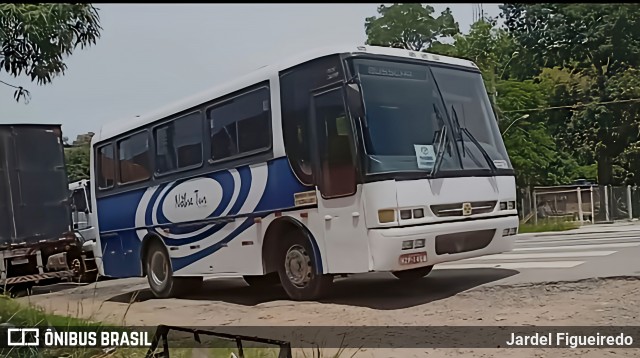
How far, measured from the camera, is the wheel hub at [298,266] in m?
3.85

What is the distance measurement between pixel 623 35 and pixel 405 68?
1.08 metres

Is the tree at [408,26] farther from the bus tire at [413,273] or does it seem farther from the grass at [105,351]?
the grass at [105,351]

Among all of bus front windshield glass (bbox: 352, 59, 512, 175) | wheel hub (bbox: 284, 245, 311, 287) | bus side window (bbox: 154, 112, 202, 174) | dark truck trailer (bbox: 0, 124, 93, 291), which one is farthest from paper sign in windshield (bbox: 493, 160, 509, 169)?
dark truck trailer (bbox: 0, 124, 93, 291)

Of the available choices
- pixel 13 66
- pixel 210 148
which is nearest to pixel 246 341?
pixel 210 148

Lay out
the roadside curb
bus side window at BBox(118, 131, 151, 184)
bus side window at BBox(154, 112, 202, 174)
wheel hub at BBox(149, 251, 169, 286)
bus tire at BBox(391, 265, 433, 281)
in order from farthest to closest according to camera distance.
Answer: wheel hub at BBox(149, 251, 169, 286) → bus side window at BBox(118, 131, 151, 184) → bus side window at BBox(154, 112, 202, 174) → bus tire at BBox(391, 265, 433, 281) → the roadside curb

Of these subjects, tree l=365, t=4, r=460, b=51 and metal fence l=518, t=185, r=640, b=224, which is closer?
tree l=365, t=4, r=460, b=51

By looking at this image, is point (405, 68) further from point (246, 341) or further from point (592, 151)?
point (246, 341)

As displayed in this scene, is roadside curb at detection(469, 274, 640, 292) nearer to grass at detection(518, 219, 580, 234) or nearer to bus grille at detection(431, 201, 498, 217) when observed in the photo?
grass at detection(518, 219, 580, 234)

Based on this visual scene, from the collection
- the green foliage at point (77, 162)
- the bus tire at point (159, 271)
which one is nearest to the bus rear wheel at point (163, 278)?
the bus tire at point (159, 271)

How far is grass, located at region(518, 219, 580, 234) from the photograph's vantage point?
3.66 m

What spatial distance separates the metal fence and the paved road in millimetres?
136

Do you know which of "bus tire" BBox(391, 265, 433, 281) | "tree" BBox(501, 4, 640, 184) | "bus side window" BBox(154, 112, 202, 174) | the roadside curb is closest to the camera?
"tree" BBox(501, 4, 640, 184)

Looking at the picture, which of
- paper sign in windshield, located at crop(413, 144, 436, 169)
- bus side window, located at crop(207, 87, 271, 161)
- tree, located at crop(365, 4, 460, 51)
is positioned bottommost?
paper sign in windshield, located at crop(413, 144, 436, 169)

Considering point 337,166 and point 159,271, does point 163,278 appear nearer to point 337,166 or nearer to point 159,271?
point 159,271
